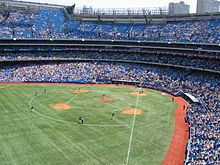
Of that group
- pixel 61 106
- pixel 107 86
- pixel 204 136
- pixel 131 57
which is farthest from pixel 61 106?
pixel 131 57

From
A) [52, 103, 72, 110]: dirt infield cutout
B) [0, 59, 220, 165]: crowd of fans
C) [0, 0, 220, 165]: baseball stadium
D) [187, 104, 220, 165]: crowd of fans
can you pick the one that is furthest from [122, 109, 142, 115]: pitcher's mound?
[52, 103, 72, 110]: dirt infield cutout

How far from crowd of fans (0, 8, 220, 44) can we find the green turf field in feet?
85.7

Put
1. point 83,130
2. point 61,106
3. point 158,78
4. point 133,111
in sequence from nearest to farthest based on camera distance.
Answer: point 83,130 → point 133,111 → point 61,106 → point 158,78

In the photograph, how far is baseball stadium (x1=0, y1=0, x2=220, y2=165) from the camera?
23031mm

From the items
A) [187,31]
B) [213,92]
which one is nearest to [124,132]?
[213,92]

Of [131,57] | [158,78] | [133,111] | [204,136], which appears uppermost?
[131,57]

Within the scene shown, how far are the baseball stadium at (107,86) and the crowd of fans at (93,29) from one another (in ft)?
1.05

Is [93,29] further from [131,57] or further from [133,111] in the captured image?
[133,111]

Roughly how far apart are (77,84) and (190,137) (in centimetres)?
3738

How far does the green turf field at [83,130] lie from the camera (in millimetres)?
21453

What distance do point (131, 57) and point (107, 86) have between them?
54.8 ft

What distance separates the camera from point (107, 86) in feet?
184

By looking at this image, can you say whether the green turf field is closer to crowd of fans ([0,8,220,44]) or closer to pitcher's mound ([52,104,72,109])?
pitcher's mound ([52,104,72,109])

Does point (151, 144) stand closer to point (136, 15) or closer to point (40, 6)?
point (136, 15)
